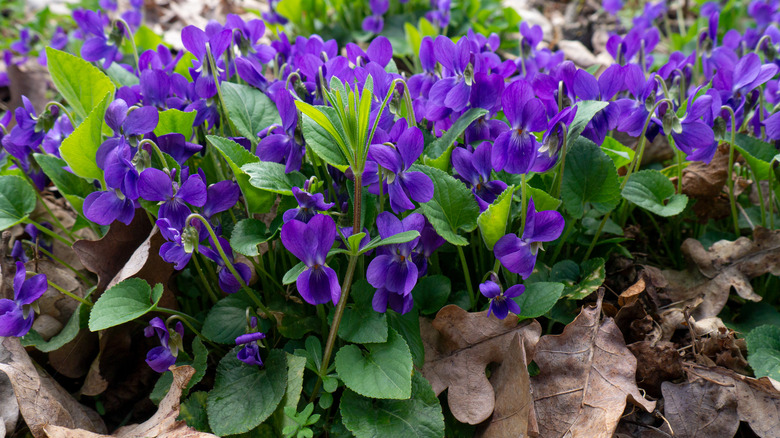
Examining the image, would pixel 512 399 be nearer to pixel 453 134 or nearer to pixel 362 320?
pixel 362 320

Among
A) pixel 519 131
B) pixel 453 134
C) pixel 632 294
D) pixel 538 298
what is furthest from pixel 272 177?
pixel 632 294

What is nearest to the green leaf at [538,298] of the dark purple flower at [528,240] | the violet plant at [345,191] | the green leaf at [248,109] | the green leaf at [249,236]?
the violet plant at [345,191]

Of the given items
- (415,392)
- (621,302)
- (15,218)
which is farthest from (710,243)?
(15,218)

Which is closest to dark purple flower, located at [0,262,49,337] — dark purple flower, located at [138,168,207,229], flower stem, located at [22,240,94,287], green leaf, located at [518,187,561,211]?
flower stem, located at [22,240,94,287]

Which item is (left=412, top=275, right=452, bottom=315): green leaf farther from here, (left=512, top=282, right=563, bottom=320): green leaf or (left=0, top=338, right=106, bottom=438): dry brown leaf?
(left=0, top=338, right=106, bottom=438): dry brown leaf

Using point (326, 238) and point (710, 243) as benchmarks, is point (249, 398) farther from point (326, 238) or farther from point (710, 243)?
point (710, 243)

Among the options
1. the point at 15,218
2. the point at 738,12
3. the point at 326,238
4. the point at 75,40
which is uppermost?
the point at 326,238

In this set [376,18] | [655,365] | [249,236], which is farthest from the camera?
[376,18]

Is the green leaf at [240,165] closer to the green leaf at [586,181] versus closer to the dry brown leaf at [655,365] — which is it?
the green leaf at [586,181]
